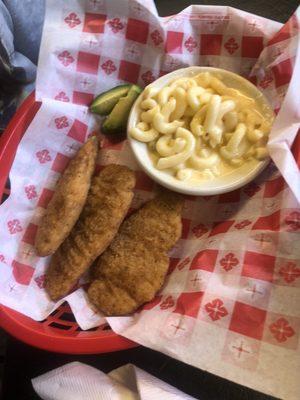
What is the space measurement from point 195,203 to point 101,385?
1.78 feet

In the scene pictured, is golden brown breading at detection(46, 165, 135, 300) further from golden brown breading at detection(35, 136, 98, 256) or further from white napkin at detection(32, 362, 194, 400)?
white napkin at detection(32, 362, 194, 400)

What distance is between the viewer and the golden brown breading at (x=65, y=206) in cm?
115

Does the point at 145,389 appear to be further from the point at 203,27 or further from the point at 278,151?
the point at 203,27

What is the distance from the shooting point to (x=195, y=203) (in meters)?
1.29

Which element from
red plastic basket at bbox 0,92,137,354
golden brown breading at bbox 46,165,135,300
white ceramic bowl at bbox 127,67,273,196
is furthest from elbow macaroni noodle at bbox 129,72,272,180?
red plastic basket at bbox 0,92,137,354

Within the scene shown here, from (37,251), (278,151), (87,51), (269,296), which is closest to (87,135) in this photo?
(87,51)

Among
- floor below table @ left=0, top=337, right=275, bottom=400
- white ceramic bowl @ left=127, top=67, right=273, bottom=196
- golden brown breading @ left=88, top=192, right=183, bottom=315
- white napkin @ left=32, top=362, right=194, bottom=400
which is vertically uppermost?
white ceramic bowl @ left=127, top=67, right=273, bottom=196

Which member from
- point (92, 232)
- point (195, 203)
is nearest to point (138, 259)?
point (92, 232)

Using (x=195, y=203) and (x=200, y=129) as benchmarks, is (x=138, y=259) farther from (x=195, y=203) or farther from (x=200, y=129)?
(x=200, y=129)

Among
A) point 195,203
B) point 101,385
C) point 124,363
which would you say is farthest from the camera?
point 195,203

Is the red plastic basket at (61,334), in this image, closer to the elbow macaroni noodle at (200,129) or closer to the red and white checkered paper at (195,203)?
the red and white checkered paper at (195,203)

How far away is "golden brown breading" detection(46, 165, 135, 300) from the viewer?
115 centimetres

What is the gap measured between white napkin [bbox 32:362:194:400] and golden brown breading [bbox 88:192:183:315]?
0.15 metres

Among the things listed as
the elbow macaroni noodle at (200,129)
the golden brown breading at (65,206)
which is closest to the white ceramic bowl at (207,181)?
the elbow macaroni noodle at (200,129)
